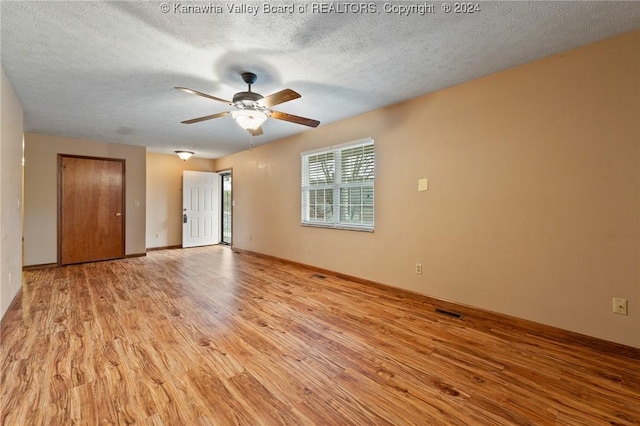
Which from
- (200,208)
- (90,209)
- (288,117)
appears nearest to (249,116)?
(288,117)

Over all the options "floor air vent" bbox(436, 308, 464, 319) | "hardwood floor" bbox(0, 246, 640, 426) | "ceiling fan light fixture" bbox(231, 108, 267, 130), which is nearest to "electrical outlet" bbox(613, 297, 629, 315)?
"hardwood floor" bbox(0, 246, 640, 426)

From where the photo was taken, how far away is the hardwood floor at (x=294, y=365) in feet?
5.32

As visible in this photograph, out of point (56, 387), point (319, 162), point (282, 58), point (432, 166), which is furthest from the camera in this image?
point (319, 162)

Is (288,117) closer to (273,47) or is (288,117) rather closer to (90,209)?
(273,47)

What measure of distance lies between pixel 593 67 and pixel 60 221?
7.73 meters

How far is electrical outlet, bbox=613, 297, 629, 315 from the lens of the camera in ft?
7.34

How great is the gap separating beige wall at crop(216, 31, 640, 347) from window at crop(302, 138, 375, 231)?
194 millimetres

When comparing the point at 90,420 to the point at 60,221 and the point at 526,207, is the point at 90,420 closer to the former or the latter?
the point at 526,207

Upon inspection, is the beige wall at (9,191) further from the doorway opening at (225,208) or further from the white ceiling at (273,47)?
the doorway opening at (225,208)

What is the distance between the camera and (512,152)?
2.79 m

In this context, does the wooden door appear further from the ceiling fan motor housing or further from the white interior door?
the ceiling fan motor housing

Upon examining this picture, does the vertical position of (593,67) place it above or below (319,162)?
above

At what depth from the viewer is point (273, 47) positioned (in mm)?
2344

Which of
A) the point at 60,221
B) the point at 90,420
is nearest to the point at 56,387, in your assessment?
the point at 90,420
